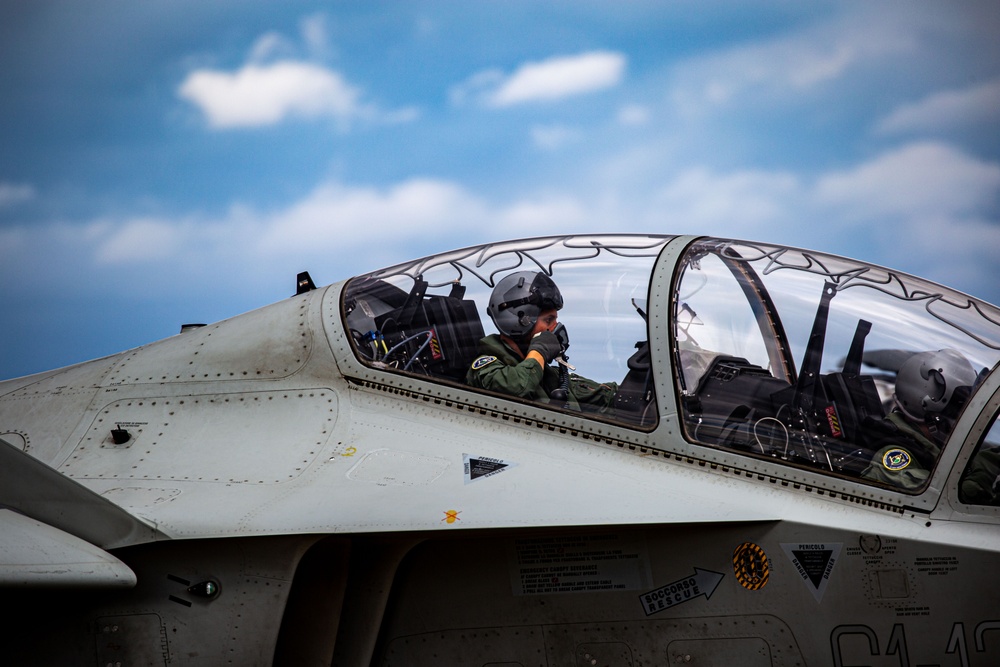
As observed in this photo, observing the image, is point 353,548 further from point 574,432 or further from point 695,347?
point 695,347

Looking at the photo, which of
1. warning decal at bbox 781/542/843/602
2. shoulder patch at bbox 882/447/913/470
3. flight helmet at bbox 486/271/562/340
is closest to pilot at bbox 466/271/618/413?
flight helmet at bbox 486/271/562/340

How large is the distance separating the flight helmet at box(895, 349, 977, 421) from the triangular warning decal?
1568 millimetres

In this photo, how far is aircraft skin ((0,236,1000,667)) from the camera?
3.11m

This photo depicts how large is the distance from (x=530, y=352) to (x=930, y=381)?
1624 mm

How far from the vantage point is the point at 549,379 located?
3803 millimetres

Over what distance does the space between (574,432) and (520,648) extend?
88 cm

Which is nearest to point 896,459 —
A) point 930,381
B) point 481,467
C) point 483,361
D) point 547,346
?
point 930,381

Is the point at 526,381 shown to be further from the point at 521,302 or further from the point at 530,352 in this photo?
the point at 521,302

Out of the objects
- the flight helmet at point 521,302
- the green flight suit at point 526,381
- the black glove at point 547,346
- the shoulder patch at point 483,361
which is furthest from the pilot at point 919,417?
the shoulder patch at point 483,361

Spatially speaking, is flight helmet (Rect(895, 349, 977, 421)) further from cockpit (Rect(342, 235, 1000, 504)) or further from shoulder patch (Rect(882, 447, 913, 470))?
shoulder patch (Rect(882, 447, 913, 470))

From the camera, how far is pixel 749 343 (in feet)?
12.2

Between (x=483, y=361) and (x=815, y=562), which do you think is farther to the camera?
(x=483, y=361)

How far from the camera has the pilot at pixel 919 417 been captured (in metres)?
3.24

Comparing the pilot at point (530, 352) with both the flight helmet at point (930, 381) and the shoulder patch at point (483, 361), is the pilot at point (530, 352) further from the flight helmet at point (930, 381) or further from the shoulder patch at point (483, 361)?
the flight helmet at point (930, 381)
